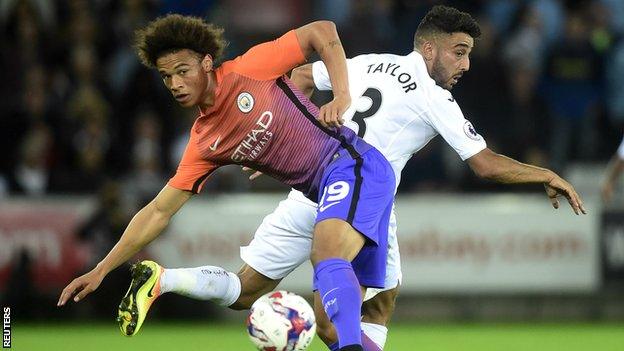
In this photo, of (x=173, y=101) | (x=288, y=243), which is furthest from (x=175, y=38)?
(x=173, y=101)

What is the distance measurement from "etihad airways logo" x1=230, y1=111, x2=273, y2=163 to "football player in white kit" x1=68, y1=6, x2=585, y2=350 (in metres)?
0.56

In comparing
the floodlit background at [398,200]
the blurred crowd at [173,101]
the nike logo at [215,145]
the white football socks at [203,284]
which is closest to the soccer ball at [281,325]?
the white football socks at [203,284]

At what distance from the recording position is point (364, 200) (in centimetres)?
673

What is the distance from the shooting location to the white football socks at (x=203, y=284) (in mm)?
6957

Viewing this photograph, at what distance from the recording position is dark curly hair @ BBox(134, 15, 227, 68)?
262 inches

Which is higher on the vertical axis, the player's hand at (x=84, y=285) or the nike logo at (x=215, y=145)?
the nike logo at (x=215, y=145)

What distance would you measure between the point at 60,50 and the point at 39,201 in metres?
1.98

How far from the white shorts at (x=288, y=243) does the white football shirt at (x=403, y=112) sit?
522mm

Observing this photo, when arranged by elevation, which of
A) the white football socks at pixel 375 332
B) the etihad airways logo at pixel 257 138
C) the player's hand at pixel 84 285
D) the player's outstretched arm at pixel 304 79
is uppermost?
the player's outstretched arm at pixel 304 79

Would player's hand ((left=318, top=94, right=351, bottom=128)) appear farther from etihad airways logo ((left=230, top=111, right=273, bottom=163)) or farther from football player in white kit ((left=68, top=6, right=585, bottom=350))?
football player in white kit ((left=68, top=6, right=585, bottom=350))

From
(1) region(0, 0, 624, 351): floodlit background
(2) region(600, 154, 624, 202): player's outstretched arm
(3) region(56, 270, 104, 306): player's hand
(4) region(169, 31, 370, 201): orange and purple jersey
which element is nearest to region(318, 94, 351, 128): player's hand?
(4) region(169, 31, 370, 201): orange and purple jersey

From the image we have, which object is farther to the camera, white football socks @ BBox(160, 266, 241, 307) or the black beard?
the black beard

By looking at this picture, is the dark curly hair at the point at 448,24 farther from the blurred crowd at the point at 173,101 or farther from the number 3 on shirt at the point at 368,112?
the blurred crowd at the point at 173,101

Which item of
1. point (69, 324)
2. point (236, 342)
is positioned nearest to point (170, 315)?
point (69, 324)
